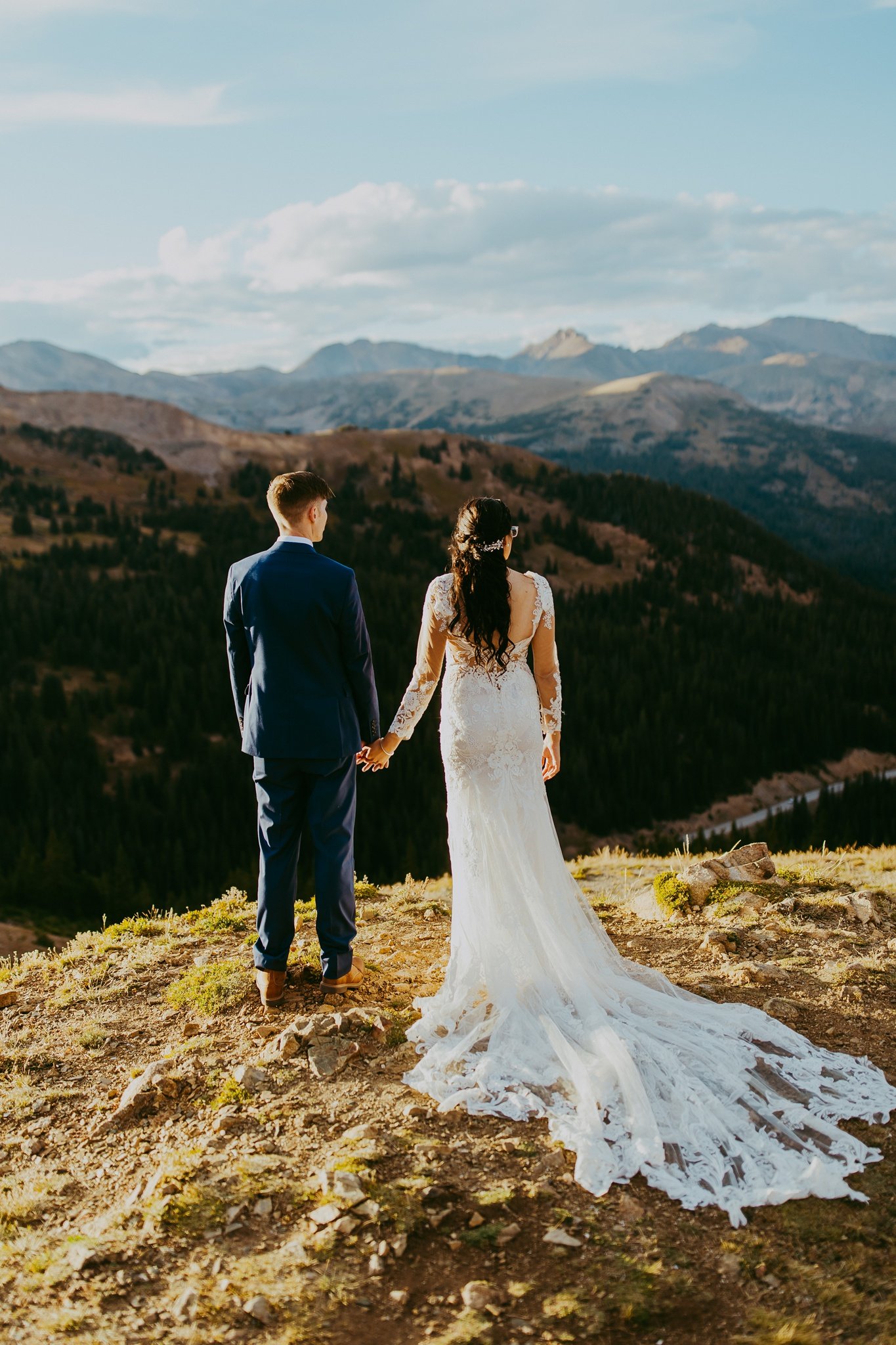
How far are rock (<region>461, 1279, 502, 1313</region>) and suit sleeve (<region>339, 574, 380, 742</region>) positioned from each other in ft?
13.4

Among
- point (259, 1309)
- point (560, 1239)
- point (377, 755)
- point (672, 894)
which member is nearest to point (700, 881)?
point (672, 894)

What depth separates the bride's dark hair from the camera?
7484 millimetres

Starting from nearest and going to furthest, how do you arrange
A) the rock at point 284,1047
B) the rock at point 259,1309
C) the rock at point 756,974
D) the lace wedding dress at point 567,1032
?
the rock at point 259,1309 → the lace wedding dress at point 567,1032 → the rock at point 284,1047 → the rock at point 756,974

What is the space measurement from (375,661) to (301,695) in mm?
105224

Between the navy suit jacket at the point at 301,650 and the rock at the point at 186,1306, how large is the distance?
3757 millimetres

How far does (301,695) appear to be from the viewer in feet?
25.2

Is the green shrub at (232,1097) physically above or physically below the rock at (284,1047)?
below

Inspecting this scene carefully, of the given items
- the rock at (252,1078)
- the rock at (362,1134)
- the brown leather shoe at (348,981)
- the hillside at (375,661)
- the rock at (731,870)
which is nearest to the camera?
the rock at (362,1134)

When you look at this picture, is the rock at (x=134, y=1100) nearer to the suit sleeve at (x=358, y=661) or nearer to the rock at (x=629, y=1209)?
the suit sleeve at (x=358, y=661)

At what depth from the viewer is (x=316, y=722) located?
765 cm

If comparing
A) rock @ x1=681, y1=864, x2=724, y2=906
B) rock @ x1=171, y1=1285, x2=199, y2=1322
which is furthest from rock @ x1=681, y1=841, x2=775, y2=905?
rock @ x1=171, y1=1285, x2=199, y2=1322

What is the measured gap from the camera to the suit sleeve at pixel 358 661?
25.2 feet

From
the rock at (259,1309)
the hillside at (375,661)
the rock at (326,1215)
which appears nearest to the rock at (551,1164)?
the rock at (326,1215)

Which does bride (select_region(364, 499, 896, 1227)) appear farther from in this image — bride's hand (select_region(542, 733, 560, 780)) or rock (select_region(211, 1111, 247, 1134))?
rock (select_region(211, 1111, 247, 1134))
